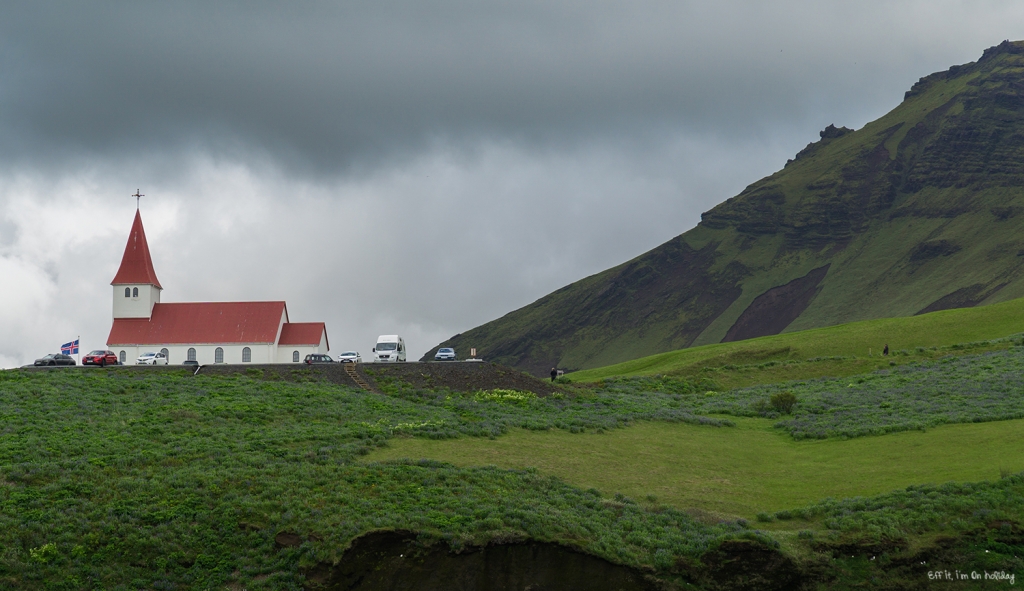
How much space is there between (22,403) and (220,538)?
64.1 ft

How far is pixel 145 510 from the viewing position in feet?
85.8

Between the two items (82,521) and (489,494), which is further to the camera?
(489,494)

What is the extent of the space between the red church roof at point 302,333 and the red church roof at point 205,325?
23.3 inches

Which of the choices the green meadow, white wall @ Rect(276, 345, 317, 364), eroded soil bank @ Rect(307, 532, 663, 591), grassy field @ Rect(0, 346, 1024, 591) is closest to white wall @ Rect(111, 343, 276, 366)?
white wall @ Rect(276, 345, 317, 364)

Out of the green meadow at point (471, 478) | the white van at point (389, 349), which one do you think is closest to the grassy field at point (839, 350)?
the white van at point (389, 349)

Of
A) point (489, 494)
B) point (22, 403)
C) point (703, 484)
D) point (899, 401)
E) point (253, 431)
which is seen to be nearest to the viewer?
point (489, 494)

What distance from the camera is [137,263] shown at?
9044 centimetres

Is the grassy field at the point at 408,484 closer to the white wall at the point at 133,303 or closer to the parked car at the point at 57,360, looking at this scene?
the parked car at the point at 57,360

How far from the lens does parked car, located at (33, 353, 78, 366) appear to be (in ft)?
193

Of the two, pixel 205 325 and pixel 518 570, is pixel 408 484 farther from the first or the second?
pixel 205 325

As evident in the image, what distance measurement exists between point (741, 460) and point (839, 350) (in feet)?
146

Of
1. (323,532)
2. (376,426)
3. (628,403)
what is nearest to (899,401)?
(628,403)

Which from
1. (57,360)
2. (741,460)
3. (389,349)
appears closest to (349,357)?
(389,349)

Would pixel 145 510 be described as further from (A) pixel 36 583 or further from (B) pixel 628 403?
(B) pixel 628 403
